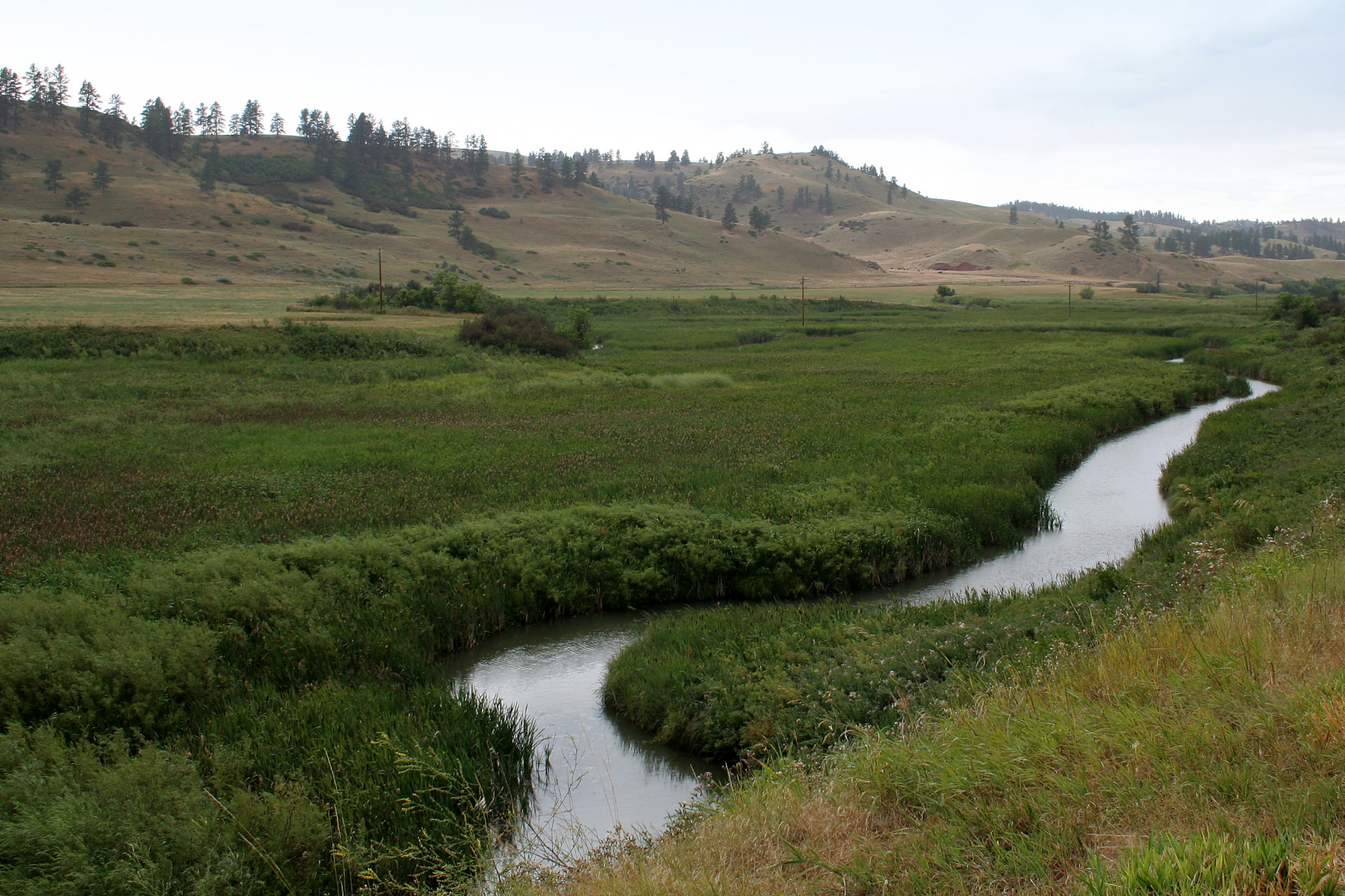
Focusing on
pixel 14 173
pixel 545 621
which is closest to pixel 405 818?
pixel 545 621

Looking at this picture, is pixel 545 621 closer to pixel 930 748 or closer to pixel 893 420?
pixel 930 748

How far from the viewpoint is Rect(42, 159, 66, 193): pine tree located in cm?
12425

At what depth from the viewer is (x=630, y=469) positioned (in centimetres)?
2058

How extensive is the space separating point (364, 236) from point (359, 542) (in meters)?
132

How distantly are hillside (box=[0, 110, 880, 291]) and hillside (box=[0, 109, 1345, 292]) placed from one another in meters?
0.38

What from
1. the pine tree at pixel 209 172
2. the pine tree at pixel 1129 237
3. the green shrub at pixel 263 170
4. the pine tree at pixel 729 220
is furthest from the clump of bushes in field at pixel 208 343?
the pine tree at pixel 1129 237

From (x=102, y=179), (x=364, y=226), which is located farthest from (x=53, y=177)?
(x=364, y=226)

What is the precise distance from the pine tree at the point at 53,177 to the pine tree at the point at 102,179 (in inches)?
159

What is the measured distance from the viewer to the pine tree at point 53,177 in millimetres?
124250

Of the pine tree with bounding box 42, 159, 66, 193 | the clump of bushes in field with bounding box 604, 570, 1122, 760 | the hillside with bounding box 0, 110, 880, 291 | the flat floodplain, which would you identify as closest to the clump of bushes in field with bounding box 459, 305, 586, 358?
the flat floodplain

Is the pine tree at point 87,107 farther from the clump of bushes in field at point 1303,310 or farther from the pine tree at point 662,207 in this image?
the clump of bushes in field at point 1303,310

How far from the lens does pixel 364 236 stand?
5330 inches

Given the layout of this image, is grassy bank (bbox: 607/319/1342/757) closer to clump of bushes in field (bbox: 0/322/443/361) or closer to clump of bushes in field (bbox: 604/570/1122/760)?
clump of bushes in field (bbox: 604/570/1122/760)

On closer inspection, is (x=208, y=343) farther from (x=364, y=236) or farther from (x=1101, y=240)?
(x=1101, y=240)
